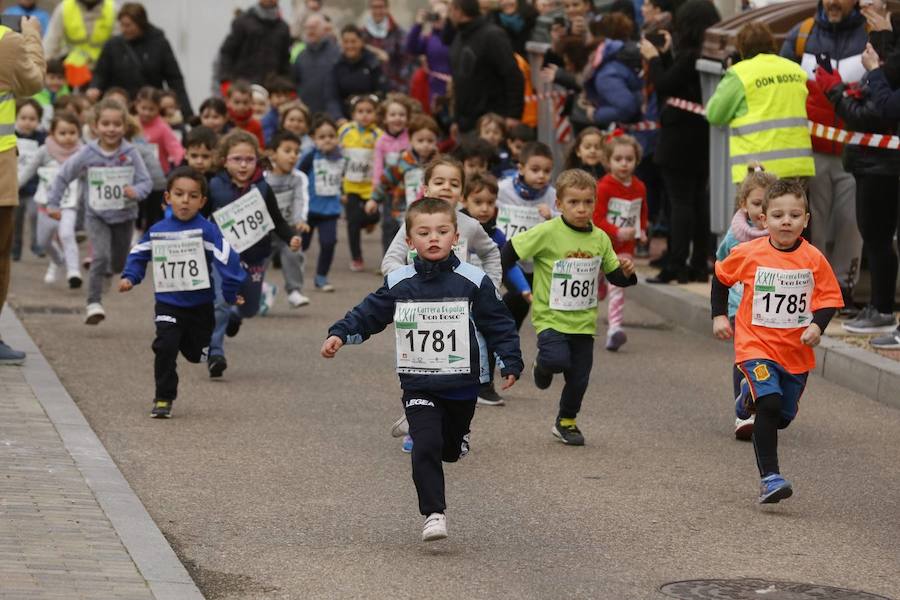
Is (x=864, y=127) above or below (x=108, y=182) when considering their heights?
above

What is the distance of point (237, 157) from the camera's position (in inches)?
485

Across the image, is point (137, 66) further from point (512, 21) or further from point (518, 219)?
point (518, 219)

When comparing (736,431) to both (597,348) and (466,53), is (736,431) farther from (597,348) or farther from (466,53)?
(466,53)

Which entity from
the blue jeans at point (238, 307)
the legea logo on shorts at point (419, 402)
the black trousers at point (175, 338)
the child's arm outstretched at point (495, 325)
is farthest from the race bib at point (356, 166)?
the legea logo on shorts at point (419, 402)

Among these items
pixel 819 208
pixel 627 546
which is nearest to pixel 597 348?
pixel 819 208

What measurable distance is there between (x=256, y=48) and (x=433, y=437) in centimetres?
1524

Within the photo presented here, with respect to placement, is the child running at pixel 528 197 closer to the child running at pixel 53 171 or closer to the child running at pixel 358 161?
the child running at pixel 53 171

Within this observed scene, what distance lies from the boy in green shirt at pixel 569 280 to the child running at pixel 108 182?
4.95 metres

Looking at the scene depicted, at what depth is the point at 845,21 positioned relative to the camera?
12555 millimetres

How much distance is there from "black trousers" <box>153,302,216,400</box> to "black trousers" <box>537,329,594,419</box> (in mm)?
1943

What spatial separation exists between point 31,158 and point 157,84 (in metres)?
3.53

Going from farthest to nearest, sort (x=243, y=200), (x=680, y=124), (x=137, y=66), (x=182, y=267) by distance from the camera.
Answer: (x=137, y=66), (x=680, y=124), (x=243, y=200), (x=182, y=267)

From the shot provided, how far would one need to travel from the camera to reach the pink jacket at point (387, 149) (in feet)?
54.7

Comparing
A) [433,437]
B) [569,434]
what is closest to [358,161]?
[569,434]
